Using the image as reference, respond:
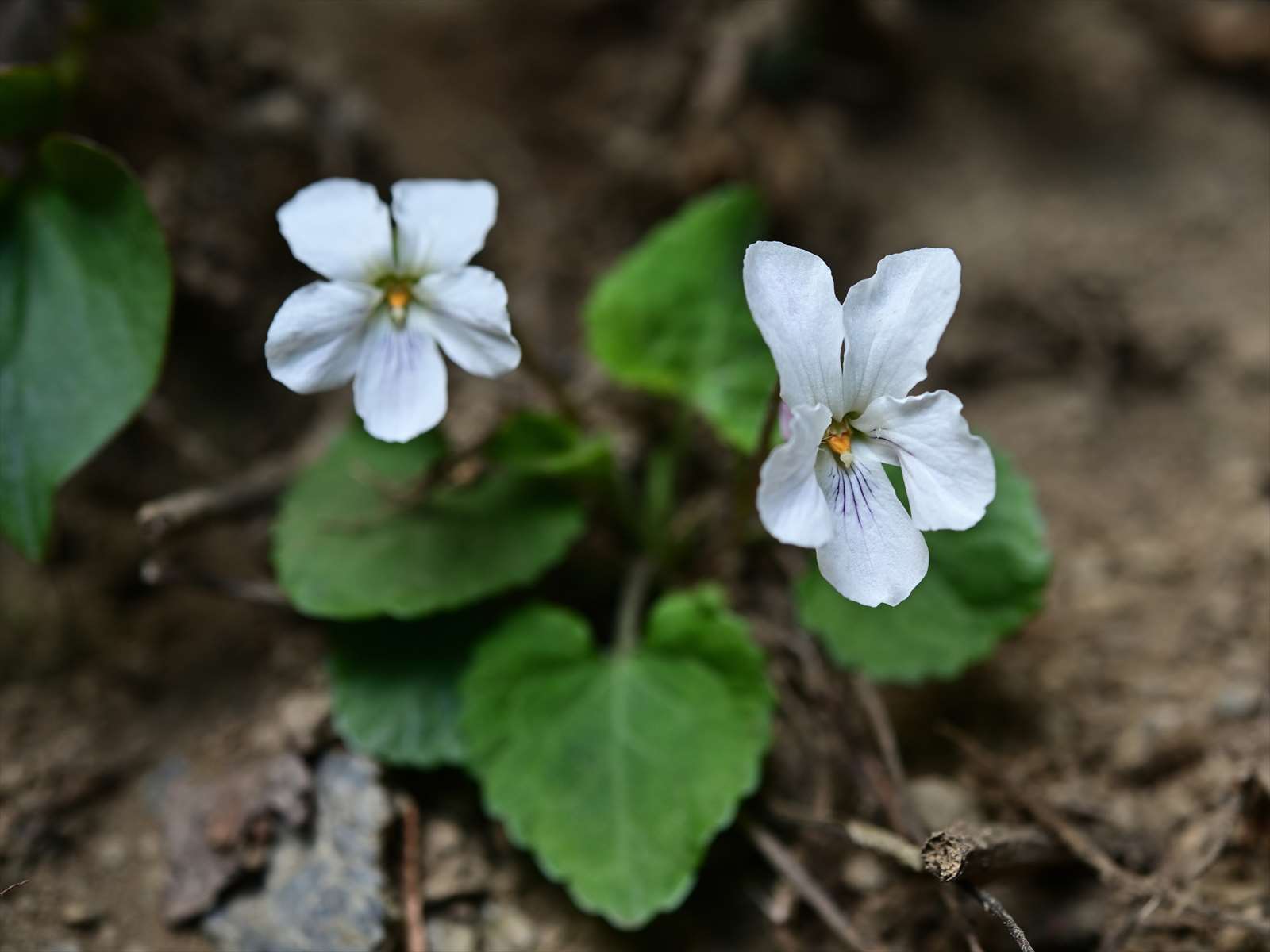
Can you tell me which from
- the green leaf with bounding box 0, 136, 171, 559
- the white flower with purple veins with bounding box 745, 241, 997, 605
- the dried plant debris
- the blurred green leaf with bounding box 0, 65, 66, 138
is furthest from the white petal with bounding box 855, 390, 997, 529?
the blurred green leaf with bounding box 0, 65, 66, 138

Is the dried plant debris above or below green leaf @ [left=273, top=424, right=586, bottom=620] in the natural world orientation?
below

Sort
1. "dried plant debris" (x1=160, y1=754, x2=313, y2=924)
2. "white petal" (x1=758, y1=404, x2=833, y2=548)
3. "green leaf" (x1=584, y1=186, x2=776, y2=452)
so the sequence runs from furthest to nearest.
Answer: "green leaf" (x1=584, y1=186, x2=776, y2=452) < "dried plant debris" (x1=160, y1=754, x2=313, y2=924) < "white petal" (x1=758, y1=404, x2=833, y2=548)

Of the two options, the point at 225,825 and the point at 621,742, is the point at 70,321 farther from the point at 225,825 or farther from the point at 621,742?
the point at 621,742

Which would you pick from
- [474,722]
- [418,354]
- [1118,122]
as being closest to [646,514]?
[474,722]

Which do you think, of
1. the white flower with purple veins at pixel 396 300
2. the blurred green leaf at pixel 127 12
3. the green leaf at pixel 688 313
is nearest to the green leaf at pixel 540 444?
the green leaf at pixel 688 313

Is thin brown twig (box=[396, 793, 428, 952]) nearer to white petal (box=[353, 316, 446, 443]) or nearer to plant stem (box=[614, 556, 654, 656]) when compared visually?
plant stem (box=[614, 556, 654, 656])

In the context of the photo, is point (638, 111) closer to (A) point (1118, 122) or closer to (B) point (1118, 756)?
(A) point (1118, 122)

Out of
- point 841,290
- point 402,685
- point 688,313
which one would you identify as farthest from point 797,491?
point 841,290
